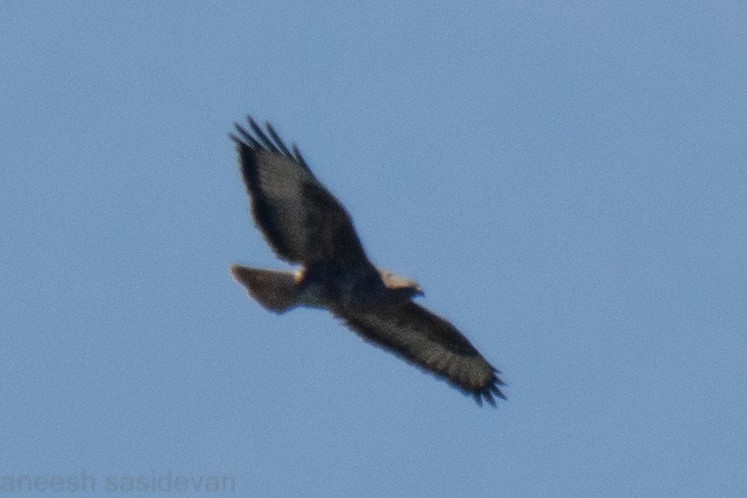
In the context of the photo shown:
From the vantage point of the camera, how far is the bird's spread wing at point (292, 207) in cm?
1472

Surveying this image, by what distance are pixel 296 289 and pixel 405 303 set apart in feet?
4.41

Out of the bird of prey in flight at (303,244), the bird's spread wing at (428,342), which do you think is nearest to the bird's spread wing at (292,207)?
the bird of prey in flight at (303,244)

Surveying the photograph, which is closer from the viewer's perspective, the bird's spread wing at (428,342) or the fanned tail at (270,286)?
the fanned tail at (270,286)

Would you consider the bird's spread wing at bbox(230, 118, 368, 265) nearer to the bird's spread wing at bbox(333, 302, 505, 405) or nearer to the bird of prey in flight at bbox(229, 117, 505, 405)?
the bird of prey in flight at bbox(229, 117, 505, 405)

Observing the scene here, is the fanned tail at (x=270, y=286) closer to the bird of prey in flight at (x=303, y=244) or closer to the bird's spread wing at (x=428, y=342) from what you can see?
the bird of prey in flight at (x=303, y=244)

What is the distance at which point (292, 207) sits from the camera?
14.8 metres

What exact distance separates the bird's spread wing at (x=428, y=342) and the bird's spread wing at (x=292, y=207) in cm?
132

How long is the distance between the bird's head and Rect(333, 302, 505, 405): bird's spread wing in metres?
0.99

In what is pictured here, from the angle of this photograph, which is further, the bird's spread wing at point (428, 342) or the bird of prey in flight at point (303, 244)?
the bird's spread wing at point (428, 342)

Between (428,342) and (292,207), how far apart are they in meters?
2.34

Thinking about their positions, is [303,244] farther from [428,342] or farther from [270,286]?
[428,342]

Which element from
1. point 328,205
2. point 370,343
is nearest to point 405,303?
point 370,343

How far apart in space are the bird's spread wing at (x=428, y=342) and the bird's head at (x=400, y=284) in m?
0.99

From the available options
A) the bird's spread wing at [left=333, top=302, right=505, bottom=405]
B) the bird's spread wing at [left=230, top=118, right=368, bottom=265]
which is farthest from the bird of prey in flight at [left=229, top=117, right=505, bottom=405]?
the bird's spread wing at [left=333, top=302, right=505, bottom=405]
